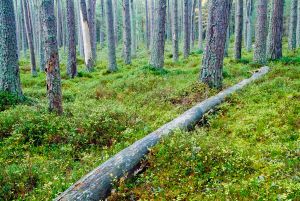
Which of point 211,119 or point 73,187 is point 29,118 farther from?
point 211,119

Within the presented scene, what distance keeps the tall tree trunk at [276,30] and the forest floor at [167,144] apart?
521 centimetres

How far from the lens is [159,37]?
15.4 m

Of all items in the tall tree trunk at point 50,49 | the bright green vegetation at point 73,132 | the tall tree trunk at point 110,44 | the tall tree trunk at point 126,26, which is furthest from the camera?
the tall tree trunk at point 126,26

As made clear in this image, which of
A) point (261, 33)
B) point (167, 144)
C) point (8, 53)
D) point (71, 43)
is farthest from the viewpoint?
point (71, 43)

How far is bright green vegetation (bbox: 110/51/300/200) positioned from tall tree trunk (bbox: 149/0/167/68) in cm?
798

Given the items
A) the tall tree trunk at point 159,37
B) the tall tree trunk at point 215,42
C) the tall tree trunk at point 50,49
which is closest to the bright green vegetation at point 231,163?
the tall tree trunk at point 215,42

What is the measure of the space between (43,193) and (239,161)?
3471 mm

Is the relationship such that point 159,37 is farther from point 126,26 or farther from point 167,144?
point 167,144

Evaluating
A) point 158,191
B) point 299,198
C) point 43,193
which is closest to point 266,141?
point 299,198

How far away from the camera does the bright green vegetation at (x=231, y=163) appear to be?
471 cm

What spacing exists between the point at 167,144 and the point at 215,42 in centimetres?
577

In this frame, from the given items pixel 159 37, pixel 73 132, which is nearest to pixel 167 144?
pixel 73 132

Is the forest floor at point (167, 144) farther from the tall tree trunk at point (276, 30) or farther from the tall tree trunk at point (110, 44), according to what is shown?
the tall tree trunk at point (110, 44)

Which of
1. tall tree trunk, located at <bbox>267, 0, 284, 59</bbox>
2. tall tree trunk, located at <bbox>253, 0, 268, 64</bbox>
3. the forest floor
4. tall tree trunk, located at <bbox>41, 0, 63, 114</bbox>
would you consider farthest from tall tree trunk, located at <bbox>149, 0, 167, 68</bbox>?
tall tree trunk, located at <bbox>41, 0, 63, 114</bbox>
